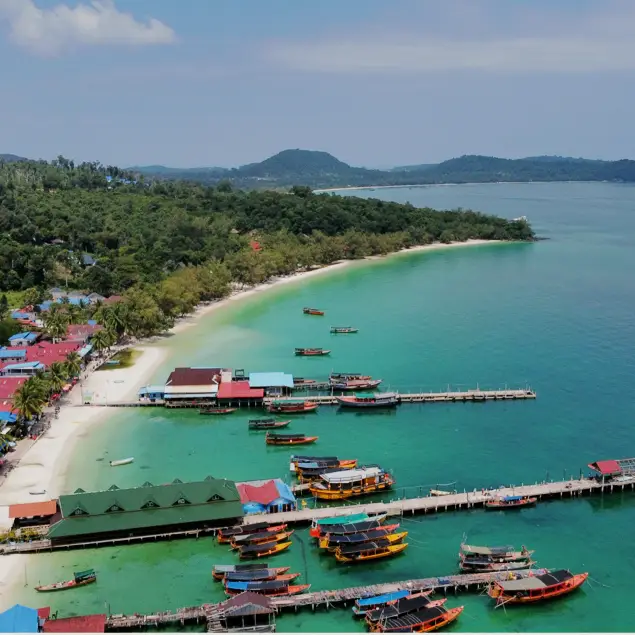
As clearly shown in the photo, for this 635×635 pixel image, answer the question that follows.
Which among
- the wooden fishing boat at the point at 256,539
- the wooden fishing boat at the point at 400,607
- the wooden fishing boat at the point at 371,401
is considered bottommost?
the wooden fishing boat at the point at 400,607

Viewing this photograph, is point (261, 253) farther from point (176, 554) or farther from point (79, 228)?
point (176, 554)

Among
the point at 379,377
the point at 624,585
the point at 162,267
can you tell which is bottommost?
the point at 624,585

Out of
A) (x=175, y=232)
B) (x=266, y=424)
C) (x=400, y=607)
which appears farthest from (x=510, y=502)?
(x=175, y=232)

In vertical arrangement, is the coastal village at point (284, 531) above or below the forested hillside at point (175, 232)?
below

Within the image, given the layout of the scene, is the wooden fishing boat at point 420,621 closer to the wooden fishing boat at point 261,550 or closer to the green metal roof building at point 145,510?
the wooden fishing boat at point 261,550

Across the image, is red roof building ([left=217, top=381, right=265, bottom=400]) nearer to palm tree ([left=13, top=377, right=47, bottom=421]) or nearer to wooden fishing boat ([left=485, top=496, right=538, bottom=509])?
palm tree ([left=13, top=377, right=47, bottom=421])

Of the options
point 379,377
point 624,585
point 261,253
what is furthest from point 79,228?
point 624,585

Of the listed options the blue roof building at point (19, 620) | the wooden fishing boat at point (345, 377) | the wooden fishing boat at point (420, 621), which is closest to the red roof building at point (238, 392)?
the wooden fishing boat at point (345, 377)
